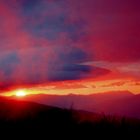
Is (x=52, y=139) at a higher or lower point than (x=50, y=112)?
lower

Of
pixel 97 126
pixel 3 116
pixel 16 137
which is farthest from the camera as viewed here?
pixel 3 116

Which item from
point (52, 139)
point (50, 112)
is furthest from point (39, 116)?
point (52, 139)

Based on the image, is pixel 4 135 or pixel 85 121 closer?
pixel 4 135

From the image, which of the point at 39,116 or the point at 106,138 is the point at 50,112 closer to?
the point at 39,116

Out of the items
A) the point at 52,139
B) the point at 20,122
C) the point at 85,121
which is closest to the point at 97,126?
the point at 85,121

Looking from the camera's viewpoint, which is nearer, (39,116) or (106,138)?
(106,138)

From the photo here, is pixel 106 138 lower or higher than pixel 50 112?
lower

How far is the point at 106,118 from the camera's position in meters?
13.5

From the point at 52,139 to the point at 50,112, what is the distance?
231 cm

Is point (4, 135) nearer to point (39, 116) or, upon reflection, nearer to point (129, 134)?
point (39, 116)

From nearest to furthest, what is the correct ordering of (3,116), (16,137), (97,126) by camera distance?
(16,137) → (97,126) → (3,116)

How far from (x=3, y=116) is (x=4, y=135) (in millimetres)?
2002

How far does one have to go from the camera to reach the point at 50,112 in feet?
46.4

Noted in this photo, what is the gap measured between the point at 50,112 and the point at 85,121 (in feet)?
4.98
